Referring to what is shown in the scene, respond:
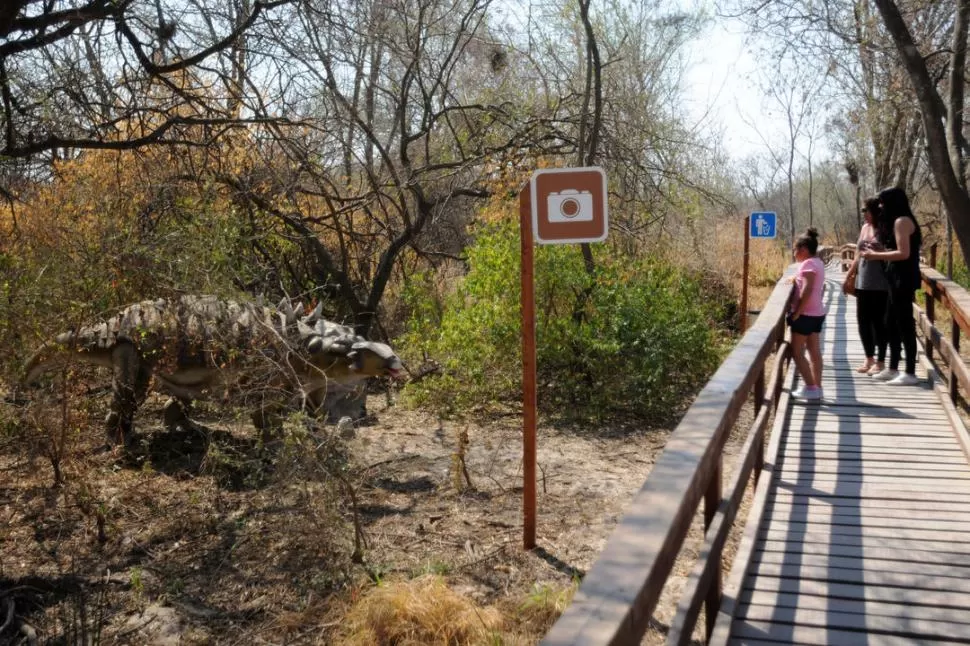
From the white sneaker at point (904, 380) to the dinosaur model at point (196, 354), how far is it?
4.15 metres

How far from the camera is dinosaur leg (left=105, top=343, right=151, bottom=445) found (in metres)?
8.16

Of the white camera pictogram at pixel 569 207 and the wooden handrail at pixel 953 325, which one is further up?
the white camera pictogram at pixel 569 207

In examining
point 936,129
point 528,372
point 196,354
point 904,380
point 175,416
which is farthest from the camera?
point 936,129

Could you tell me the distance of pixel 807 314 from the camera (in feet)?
23.6

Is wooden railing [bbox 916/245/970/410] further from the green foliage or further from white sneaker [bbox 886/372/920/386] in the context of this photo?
the green foliage

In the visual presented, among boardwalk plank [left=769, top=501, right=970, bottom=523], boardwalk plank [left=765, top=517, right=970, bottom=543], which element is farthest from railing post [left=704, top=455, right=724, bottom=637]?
boardwalk plank [left=769, top=501, right=970, bottom=523]

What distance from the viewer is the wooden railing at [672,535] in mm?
1840

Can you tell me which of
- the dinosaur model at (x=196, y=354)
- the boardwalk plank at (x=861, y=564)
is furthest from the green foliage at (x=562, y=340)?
the boardwalk plank at (x=861, y=564)

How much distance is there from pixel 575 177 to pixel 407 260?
9416mm

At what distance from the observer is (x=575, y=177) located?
569 cm

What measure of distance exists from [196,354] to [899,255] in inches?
222

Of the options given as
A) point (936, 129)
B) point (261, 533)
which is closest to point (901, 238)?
point (936, 129)

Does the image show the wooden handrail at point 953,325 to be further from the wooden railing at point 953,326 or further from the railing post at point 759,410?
the railing post at point 759,410

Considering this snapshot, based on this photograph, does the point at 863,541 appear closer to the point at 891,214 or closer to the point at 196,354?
the point at 891,214
